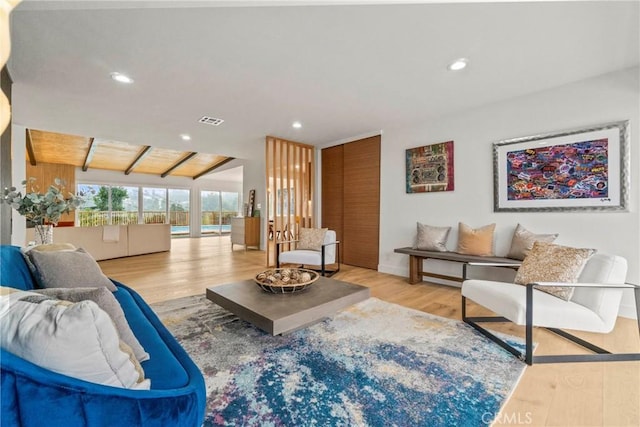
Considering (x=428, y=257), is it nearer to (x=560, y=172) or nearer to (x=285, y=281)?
(x=560, y=172)

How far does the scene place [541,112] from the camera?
124 inches

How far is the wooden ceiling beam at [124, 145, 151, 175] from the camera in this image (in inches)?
279

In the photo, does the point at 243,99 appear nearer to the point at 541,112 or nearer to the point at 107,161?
the point at 541,112

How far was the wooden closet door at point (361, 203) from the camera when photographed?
4.84m

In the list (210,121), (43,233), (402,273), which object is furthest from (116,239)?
(402,273)

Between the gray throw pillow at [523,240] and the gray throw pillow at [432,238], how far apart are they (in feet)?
2.55

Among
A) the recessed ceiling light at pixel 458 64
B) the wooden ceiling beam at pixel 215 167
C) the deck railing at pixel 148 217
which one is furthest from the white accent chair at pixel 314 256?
the deck railing at pixel 148 217

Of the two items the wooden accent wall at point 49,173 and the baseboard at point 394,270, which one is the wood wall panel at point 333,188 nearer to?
the baseboard at point 394,270

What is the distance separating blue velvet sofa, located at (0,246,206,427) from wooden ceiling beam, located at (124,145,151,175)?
23.1ft

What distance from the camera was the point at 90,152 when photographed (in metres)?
7.21

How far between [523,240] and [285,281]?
273cm

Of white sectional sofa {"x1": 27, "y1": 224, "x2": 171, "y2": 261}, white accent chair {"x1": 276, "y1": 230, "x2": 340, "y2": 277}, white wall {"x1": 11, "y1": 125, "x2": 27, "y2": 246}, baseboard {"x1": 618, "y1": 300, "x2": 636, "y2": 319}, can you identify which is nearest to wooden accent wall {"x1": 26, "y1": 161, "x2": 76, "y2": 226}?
white sectional sofa {"x1": 27, "y1": 224, "x2": 171, "y2": 261}

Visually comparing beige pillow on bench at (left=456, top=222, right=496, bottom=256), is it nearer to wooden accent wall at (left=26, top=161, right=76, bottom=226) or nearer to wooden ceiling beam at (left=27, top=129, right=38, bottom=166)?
wooden ceiling beam at (left=27, top=129, right=38, bottom=166)

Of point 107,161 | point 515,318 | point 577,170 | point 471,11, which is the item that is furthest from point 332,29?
point 107,161
